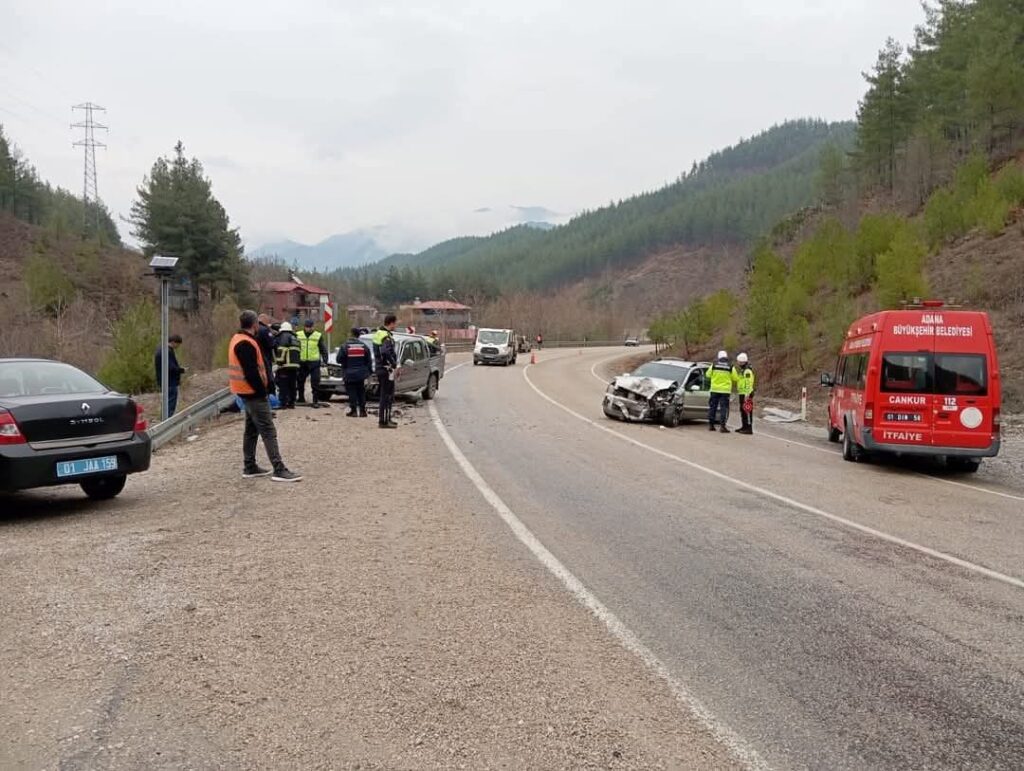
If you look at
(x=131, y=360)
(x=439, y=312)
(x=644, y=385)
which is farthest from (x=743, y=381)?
(x=439, y=312)

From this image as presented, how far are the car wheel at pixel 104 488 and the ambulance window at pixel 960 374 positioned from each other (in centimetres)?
1151

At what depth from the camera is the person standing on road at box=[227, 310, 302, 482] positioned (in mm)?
8820

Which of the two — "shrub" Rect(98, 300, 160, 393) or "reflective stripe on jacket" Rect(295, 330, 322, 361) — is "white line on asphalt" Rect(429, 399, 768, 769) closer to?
"reflective stripe on jacket" Rect(295, 330, 322, 361)

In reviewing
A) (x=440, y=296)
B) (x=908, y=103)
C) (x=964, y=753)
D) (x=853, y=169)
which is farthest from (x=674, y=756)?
(x=440, y=296)

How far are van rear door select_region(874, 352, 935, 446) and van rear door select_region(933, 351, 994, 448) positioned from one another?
14 cm

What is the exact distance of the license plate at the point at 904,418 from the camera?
12117 mm

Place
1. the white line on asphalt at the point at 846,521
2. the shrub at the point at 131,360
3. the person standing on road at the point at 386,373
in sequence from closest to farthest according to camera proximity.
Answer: the white line on asphalt at the point at 846,521
the person standing on road at the point at 386,373
the shrub at the point at 131,360

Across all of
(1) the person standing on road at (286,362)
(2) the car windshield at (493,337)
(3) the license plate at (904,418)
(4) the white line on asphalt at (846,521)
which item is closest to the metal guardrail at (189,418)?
(1) the person standing on road at (286,362)

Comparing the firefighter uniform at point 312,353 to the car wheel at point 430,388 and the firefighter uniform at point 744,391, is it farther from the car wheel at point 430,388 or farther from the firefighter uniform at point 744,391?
the firefighter uniform at point 744,391

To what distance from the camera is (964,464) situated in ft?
43.9

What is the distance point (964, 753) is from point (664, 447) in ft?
34.8

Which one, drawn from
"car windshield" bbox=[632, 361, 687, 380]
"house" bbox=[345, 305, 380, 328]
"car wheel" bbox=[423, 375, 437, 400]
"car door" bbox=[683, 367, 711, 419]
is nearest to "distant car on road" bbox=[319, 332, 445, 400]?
"car wheel" bbox=[423, 375, 437, 400]

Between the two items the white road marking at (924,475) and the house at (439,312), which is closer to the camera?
the white road marking at (924,475)

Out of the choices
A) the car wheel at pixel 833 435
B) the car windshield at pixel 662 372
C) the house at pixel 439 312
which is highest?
the house at pixel 439 312
